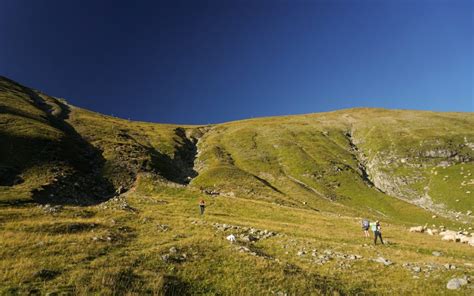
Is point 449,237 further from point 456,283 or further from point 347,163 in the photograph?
point 347,163

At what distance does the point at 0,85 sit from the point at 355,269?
156m

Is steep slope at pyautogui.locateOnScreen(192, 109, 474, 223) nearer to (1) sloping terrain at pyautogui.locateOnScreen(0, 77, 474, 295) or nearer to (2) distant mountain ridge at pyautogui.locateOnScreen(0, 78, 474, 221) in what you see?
(2) distant mountain ridge at pyautogui.locateOnScreen(0, 78, 474, 221)

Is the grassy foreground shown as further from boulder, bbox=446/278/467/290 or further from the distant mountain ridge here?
the distant mountain ridge

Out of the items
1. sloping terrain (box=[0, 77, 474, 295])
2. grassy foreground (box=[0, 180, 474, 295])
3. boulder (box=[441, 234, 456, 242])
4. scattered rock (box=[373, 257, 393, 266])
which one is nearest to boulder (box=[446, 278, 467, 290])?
sloping terrain (box=[0, 77, 474, 295])

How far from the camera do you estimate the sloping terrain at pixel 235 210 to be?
60.5ft

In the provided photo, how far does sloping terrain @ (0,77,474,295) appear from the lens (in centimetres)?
1845

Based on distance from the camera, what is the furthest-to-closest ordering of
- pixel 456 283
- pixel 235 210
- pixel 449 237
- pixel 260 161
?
pixel 260 161 → pixel 235 210 → pixel 449 237 → pixel 456 283

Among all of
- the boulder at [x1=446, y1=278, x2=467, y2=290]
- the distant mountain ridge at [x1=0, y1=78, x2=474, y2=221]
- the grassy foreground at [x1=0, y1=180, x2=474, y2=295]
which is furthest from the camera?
the distant mountain ridge at [x1=0, y1=78, x2=474, y2=221]

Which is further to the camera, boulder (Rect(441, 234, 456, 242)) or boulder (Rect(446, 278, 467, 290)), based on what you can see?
boulder (Rect(441, 234, 456, 242))

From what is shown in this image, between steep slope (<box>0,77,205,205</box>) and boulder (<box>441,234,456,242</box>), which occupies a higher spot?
steep slope (<box>0,77,205,205</box>)

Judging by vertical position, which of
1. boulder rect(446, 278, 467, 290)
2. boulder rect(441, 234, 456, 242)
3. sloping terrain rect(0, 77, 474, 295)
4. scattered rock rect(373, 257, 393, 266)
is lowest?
boulder rect(441, 234, 456, 242)

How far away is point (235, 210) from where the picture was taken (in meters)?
55.4

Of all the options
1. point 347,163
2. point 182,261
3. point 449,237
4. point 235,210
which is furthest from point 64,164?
point 347,163

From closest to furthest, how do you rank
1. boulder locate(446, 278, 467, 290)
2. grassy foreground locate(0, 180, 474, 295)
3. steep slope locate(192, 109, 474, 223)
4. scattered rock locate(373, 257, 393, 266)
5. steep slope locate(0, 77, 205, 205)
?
grassy foreground locate(0, 180, 474, 295)
boulder locate(446, 278, 467, 290)
scattered rock locate(373, 257, 393, 266)
steep slope locate(0, 77, 205, 205)
steep slope locate(192, 109, 474, 223)
